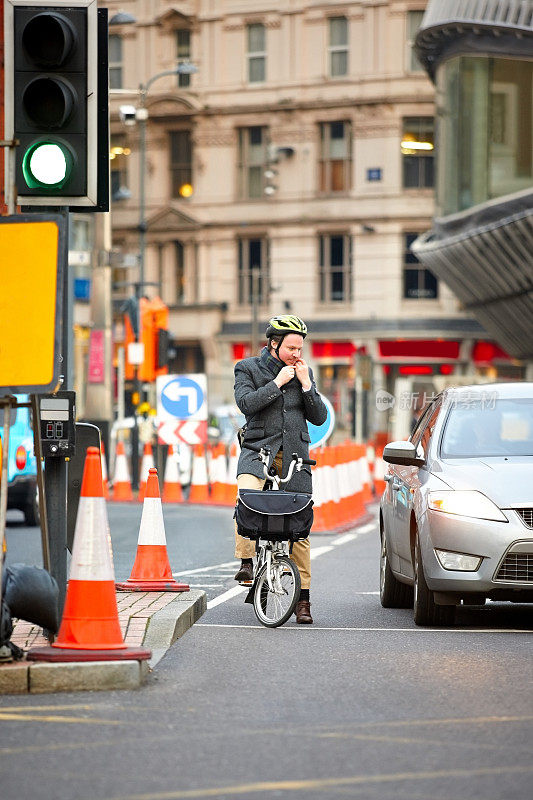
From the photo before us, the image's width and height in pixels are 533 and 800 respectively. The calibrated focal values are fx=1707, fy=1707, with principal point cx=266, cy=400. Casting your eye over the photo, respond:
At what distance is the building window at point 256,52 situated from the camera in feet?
187

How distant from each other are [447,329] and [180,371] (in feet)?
31.5

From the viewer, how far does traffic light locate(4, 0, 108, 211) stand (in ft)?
29.8

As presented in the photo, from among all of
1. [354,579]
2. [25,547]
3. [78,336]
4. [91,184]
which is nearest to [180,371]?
[78,336]

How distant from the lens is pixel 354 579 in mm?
14000

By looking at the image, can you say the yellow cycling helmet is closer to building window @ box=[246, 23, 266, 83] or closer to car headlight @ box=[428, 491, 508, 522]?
car headlight @ box=[428, 491, 508, 522]

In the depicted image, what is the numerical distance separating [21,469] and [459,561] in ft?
37.3

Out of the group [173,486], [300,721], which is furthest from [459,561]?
[173,486]

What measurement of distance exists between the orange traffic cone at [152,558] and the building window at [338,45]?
45523mm

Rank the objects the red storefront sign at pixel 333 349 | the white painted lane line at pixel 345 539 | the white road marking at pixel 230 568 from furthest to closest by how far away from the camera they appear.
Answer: the red storefront sign at pixel 333 349
the white painted lane line at pixel 345 539
the white road marking at pixel 230 568

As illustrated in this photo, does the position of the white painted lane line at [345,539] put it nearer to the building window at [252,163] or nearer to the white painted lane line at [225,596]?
the white painted lane line at [225,596]

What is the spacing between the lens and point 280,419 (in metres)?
10.6

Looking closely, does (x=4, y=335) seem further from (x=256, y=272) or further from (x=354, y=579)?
(x=256, y=272)

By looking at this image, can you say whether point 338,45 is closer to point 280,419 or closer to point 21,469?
point 21,469

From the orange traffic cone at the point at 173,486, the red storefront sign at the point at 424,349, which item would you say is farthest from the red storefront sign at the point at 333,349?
the orange traffic cone at the point at 173,486
